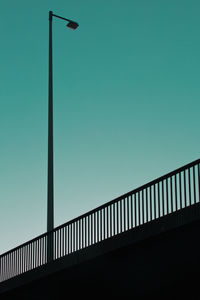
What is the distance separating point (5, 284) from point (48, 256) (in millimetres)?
3753

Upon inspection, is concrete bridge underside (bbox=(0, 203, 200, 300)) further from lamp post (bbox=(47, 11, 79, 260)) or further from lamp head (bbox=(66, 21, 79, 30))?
lamp head (bbox=(66, 21, 79, 30))

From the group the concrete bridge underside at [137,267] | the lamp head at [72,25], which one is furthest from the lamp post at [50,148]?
Result: the concrete bridge underside at [137,267]

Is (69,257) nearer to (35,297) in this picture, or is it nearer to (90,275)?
(90,275)

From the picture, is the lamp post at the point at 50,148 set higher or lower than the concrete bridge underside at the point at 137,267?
higher

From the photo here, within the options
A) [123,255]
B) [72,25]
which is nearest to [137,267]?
[123,255]

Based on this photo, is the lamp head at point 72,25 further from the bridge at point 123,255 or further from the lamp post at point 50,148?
the bridge at point 123,255

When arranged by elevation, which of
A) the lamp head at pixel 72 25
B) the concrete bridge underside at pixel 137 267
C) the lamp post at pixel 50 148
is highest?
the lamp head at pixel 72 25

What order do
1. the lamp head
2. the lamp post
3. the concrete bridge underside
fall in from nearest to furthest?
the concrete bridge underside < the lamp post < the lamp head

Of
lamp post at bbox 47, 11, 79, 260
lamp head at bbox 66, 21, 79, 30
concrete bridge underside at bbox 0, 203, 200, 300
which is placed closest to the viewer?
concrete bridge underside at bbox 0, 203, 200, 300

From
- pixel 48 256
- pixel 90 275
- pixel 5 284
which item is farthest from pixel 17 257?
pixel 90 275

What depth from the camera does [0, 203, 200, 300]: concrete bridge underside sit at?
14391 mm

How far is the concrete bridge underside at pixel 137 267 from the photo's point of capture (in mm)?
14391

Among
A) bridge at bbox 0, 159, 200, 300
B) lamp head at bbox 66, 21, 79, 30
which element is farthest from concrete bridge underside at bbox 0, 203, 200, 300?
lamp head at bbox 66, 21, 79, 30

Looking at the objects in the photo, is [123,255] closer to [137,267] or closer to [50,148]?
[137,267]
